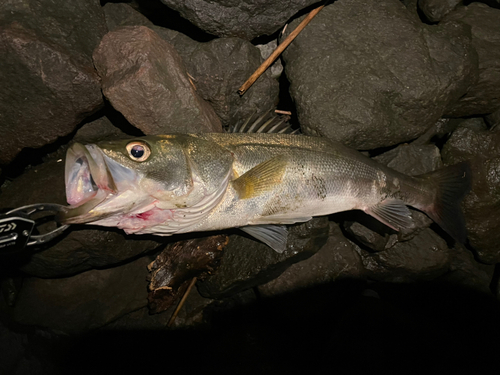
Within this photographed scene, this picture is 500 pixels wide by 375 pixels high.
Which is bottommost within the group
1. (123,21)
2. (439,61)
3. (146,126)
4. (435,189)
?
(435,189)

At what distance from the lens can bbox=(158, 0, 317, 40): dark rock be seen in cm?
293

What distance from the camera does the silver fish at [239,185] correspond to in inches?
79.2

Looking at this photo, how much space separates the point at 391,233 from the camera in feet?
11.3

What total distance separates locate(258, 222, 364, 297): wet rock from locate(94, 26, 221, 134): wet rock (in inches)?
81.6

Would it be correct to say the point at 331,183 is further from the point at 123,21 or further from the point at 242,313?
the point at 123,21

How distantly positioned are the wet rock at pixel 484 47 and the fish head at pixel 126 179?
3.39 meters

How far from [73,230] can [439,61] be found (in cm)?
424

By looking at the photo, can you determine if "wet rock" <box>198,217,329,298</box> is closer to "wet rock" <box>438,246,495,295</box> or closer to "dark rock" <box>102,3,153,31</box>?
"wet rock" <box>438,246,495,295</box>

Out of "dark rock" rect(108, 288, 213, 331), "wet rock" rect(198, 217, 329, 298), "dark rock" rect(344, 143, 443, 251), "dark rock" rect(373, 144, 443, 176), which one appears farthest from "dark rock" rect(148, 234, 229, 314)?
"dark rock" rect(373, 144, 443, 176)

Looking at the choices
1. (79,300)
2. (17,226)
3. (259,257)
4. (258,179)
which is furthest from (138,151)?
(79,300)

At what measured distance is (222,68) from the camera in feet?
10.6

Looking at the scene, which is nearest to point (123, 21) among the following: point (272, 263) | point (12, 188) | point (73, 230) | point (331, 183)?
point (12, 188)

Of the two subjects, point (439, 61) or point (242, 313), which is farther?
point (242, 313)

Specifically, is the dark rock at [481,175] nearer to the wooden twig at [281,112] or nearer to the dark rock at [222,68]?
the wooden twig at [281,112]
